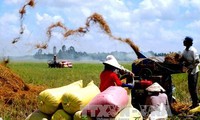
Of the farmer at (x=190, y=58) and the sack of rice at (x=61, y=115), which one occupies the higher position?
the farmer at (x=190, y=58)

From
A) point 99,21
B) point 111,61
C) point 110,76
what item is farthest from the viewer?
point 99,21

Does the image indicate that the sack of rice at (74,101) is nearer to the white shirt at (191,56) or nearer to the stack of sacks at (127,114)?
the stack of sacks at (127,114)

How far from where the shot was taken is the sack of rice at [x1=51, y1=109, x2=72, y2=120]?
248 inches

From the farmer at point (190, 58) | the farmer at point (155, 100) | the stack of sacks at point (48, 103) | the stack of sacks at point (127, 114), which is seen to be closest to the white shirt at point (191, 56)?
the farmer at point (190, 58)

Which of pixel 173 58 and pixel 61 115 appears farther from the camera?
pixel 173 58

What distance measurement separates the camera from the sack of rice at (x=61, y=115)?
20.7ft

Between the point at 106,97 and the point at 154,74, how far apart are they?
3.64 meters

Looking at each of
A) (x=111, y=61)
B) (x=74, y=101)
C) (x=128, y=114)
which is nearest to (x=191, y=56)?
(x=111, y=61)

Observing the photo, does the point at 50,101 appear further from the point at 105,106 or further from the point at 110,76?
the point at 110,76

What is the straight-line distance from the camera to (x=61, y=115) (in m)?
6.31

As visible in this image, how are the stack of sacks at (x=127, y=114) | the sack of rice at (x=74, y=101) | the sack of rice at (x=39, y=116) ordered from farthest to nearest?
1. the sack of rice at (x=39, y=116)
2. the sack of rice at (x=74, y=101)
3. the stack of sacks at (x=127, y=114)

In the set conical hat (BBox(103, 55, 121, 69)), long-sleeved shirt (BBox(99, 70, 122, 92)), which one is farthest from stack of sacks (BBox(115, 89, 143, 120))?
conical hat (BBox(103, 55, 121, 69))

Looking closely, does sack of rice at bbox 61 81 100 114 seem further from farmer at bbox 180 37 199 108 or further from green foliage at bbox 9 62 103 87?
green foliage at bbox 9 62 103 87

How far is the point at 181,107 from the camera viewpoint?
1023 cm
